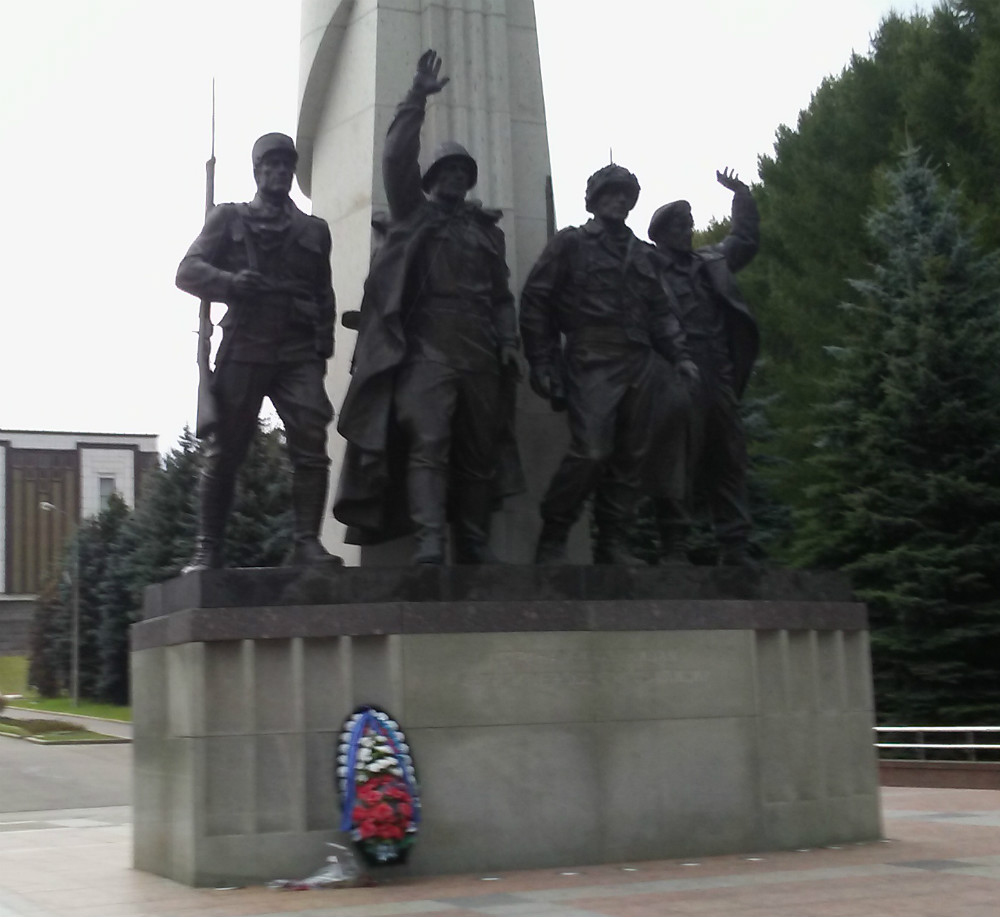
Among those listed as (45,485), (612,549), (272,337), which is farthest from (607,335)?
(45,485)

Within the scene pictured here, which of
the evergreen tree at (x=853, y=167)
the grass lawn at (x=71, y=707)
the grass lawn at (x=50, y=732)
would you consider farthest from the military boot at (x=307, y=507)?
the grass lawn at (x=71, y=707)

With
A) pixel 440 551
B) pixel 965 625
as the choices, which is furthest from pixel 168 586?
pixel 965 625

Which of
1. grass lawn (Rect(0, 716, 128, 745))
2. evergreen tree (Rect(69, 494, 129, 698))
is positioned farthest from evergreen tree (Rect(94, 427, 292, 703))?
grass lawn (Rect(0, 716, 128, 745))

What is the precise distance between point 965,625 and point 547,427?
11274 millimetres

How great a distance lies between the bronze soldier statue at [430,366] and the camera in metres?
10.9

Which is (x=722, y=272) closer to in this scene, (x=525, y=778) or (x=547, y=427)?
(x=547, y=427)

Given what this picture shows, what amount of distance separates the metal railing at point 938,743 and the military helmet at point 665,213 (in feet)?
28.2

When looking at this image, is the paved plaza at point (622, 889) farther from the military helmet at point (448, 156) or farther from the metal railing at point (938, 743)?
the metal railing at point (938, 743)

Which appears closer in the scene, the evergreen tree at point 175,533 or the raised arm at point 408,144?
the raised arm at point 408,144

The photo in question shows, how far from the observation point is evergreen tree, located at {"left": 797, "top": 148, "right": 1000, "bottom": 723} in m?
21.7

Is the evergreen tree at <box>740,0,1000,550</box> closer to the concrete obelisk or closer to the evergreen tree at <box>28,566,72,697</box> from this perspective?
the concrete obelisk

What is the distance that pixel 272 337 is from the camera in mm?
10797

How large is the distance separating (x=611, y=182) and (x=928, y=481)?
11.3 meters

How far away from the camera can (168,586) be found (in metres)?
10.7
